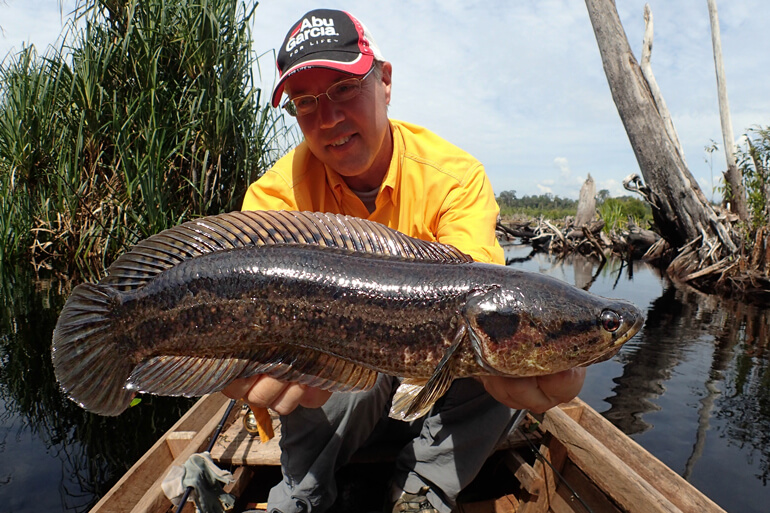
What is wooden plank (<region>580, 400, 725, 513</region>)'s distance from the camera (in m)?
2.77

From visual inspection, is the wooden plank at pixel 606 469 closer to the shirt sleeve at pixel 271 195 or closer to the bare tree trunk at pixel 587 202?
the shirt sleeve at pixel 271 195

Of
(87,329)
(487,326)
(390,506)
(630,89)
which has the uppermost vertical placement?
(630,89)

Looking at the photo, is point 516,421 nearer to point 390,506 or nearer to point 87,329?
point 390,506

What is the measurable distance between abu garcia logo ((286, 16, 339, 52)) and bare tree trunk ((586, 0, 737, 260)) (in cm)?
1447

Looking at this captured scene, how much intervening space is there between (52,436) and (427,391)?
4872 mm

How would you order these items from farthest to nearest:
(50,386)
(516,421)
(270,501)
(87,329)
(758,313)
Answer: (758,313) < (50,386) < (516,421) < (270,501) < (87,329)

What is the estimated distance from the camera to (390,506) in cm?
299

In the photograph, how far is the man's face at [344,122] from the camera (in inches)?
108

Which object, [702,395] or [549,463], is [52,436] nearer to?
[549,463]

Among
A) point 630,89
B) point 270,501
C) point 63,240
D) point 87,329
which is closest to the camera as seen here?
point 87,329

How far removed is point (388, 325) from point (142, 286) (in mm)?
994

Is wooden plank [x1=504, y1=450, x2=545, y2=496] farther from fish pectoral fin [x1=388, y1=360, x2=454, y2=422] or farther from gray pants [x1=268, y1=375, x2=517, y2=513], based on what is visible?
fish pectoral fin [x1=388, y1=360, x2=454, y2=422]

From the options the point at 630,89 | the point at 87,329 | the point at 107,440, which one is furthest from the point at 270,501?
the point at 630,89

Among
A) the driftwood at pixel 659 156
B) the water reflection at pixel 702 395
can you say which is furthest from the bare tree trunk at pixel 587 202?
the water reflection at pixel 702 395
